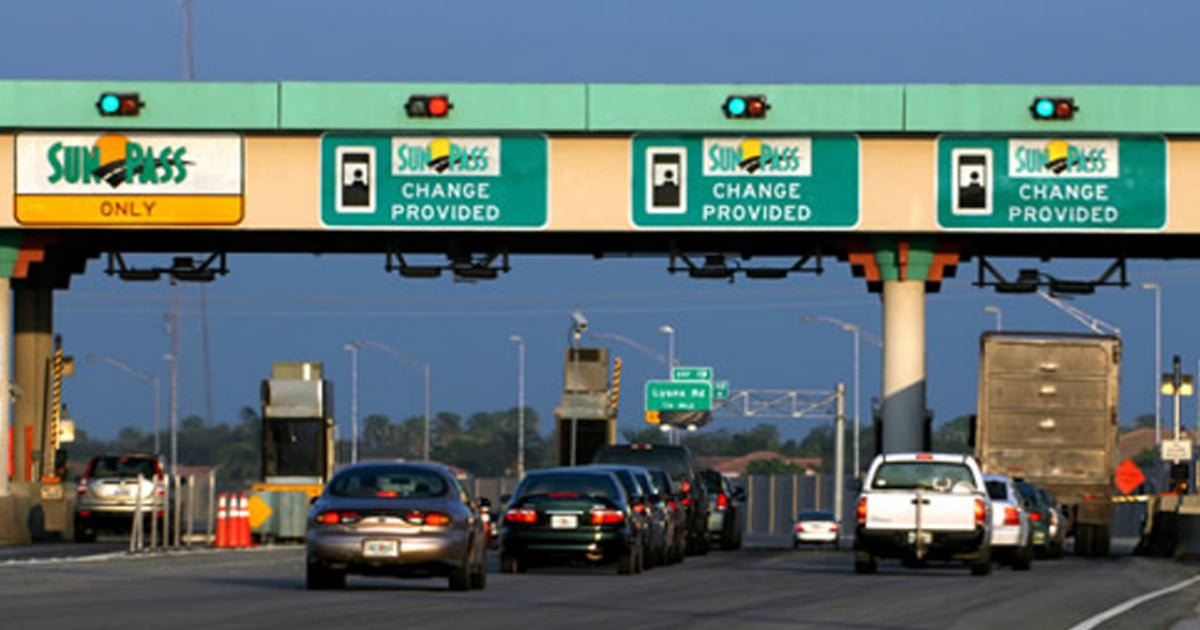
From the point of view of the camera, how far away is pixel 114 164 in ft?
159

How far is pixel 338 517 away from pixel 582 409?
33.3 m

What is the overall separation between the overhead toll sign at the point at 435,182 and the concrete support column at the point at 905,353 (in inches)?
263

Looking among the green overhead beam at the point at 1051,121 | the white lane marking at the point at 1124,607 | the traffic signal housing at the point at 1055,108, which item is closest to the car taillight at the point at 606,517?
the white lane marking at the point at 1124,607

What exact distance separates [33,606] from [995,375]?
28631mm

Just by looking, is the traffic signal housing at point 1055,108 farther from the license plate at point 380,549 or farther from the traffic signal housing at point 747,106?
the license plate at point 380,549

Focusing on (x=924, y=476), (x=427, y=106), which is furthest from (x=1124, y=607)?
(x=427, y=106)

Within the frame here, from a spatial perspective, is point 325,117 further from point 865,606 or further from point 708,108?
point 865,606

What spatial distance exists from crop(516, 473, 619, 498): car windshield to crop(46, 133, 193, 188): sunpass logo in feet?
45.5

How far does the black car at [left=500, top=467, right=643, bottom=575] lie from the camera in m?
36.5

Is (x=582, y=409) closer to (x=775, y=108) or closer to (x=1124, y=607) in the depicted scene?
(x=775, y=108)

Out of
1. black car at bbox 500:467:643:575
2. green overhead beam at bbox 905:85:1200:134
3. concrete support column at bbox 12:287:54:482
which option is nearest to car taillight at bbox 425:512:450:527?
black car at bbox 500:467:643:575

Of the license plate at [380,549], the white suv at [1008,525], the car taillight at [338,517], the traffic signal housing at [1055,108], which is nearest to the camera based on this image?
the license plate at [380,549]

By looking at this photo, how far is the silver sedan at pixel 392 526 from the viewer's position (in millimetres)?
28578

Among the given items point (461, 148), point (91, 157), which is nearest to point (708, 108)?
point (461, 148)
